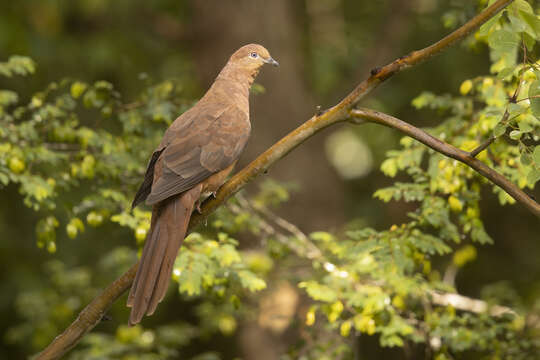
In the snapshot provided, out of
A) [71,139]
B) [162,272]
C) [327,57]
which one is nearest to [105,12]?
[327,57]

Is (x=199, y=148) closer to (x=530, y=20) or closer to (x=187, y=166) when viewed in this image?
(x=187, y=166)

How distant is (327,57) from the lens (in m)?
8.02

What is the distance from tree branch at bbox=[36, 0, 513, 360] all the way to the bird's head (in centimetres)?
130

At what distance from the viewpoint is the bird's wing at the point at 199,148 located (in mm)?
3203

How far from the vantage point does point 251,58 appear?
4094 millimetres

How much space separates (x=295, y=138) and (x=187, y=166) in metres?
0.91

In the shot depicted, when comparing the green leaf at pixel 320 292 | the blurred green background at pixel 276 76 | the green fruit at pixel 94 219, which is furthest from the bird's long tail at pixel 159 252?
A: the blurred green background at pixel 276 76

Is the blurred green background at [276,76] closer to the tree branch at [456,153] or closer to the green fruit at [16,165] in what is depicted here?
the green fruit at [16,165]

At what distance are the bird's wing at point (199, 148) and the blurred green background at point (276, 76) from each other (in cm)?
261

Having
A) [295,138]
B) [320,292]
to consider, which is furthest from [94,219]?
[295,138]

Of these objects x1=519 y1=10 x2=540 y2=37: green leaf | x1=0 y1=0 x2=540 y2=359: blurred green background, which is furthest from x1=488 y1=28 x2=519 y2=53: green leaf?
x1=0 y1=0 x2=540 y2=359: blurred green background

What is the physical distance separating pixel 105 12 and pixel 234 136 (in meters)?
5.72

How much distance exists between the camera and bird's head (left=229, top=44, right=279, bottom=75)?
13.3ft

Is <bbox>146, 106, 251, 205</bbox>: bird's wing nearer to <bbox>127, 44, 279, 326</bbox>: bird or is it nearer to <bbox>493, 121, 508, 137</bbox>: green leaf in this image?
<bbox>127, 44, 279, 326</bbox>: bird
